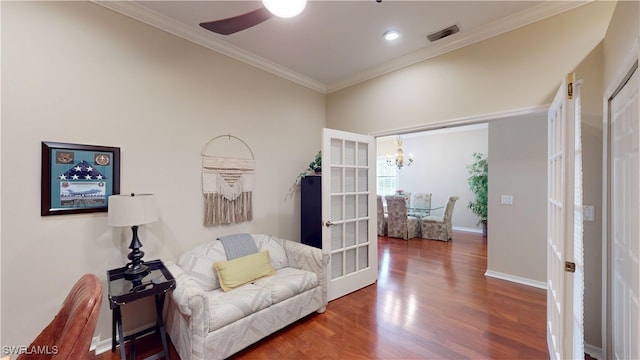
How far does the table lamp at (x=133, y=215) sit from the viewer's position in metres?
1.90

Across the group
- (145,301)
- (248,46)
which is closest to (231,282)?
(145,301)

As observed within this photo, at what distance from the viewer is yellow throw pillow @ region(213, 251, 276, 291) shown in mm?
2373

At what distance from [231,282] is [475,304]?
8.75ft

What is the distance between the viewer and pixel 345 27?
258cm

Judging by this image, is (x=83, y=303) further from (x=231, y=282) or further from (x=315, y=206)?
(x=315, y=206)

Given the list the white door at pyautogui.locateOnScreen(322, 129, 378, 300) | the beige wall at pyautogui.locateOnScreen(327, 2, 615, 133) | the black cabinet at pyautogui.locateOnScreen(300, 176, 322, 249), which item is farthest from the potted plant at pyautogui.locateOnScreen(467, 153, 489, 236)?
the black cabinet at pyautogui.locateOnScreen(300, 176, 322, 249)

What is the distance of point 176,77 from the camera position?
8.41 ft

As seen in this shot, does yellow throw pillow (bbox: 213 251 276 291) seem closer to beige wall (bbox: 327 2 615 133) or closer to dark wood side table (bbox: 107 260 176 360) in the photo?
dark wood side table (bbox: 107 260 176 360)

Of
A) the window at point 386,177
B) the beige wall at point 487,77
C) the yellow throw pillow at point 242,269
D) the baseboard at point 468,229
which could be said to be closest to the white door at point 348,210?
the beige wall at point 487,77

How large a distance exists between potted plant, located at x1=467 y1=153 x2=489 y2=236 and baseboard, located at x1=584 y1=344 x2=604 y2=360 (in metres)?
4.05

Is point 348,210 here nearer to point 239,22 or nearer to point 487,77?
point 487,77

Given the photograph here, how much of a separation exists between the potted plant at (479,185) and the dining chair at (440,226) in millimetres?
622

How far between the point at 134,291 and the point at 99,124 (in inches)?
55.3

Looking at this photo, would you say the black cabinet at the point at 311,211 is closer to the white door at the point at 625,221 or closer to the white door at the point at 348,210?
the white door at the point at 348,210
